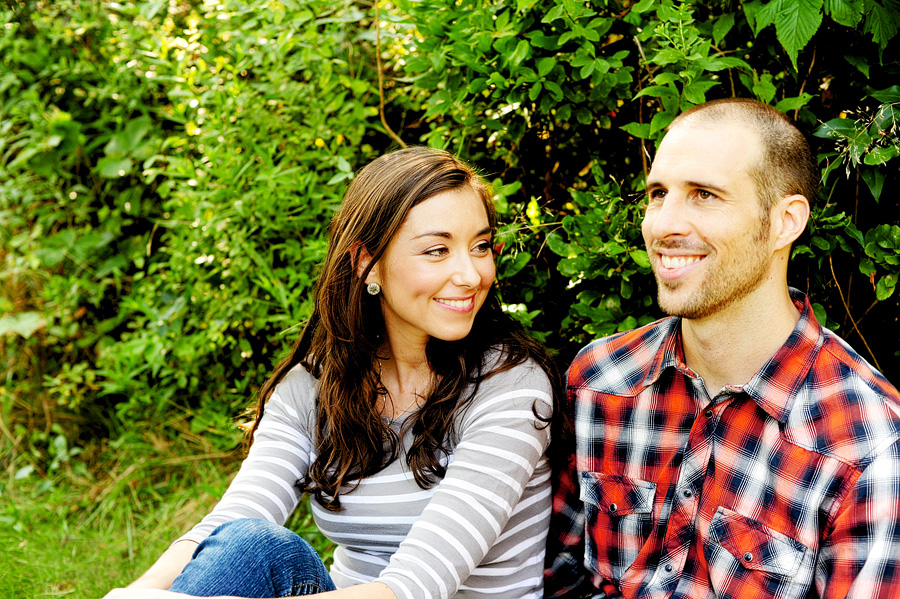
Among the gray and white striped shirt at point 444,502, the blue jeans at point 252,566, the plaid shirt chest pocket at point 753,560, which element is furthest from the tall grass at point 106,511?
the plaid shirt chest pocket at point 753,560

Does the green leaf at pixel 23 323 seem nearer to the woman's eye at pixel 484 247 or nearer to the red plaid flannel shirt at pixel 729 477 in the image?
the woman's eye at pixel 484 247

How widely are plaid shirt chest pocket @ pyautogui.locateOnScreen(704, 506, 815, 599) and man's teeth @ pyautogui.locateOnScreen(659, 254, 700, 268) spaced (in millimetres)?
552

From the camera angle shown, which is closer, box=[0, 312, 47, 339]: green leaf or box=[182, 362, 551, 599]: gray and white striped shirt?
box=[182, 362, 551, 599]: gray and white striped shirt

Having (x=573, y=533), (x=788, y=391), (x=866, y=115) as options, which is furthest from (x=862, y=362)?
(x=573, y=533)

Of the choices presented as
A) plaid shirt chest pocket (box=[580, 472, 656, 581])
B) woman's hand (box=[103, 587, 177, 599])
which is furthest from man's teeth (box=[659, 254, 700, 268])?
woman's hand (box=[103, 587, 177, 599])

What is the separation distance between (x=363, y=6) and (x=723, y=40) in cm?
148

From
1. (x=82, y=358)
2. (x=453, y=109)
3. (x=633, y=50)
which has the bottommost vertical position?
(x=82, y=358)

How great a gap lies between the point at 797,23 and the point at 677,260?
2.20 ft

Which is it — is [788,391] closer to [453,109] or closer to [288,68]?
[453,109]

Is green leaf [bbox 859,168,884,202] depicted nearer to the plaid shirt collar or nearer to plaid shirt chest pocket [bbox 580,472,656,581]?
the plaid shirt collar

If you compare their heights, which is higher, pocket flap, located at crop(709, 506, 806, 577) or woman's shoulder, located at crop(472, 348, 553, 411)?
woman's shoulder, located at crop(472, 348, 553, 411)

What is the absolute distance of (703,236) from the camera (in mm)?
1798

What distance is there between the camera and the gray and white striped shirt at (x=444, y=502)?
180 centimetres

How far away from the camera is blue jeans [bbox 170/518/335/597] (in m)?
1.71
